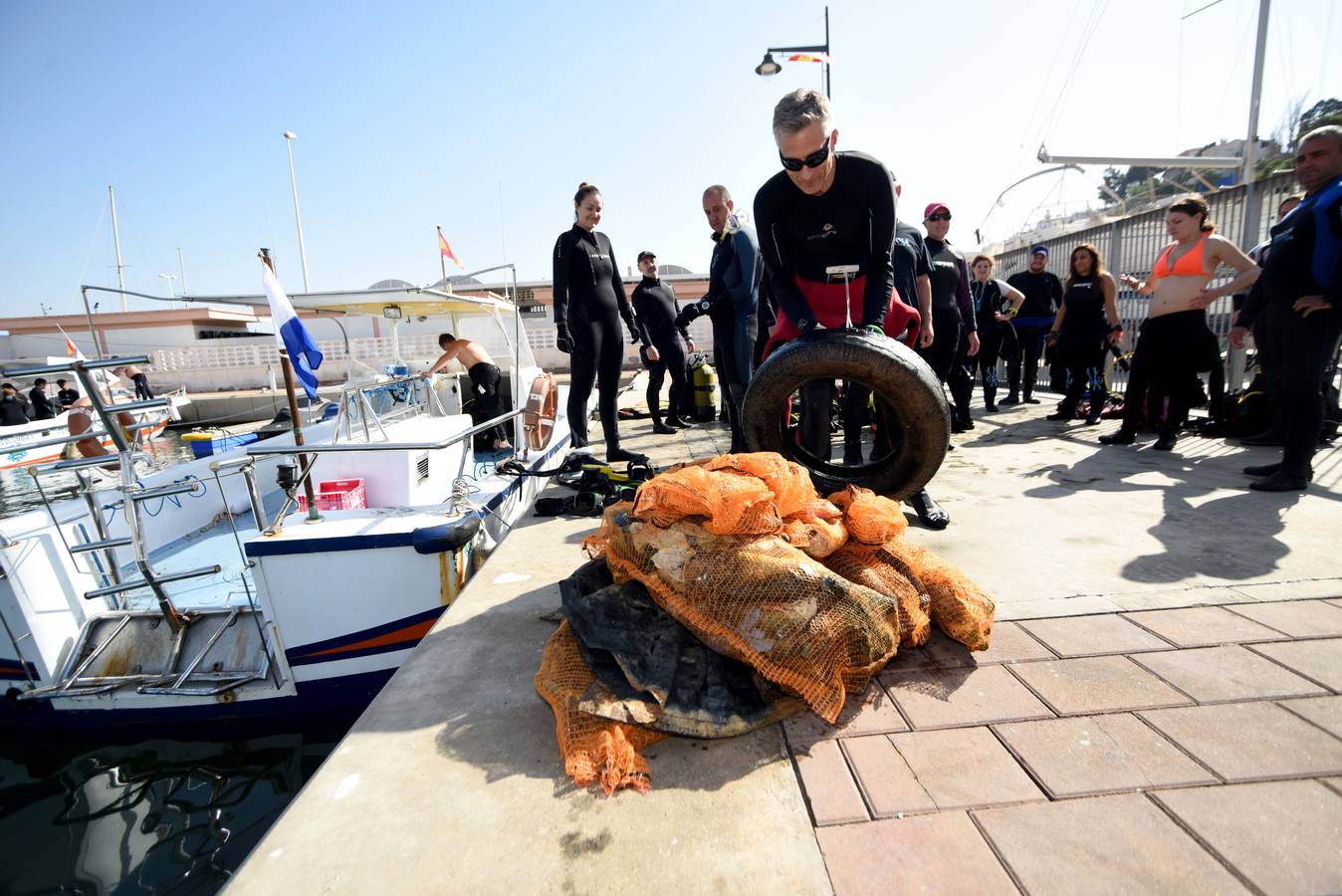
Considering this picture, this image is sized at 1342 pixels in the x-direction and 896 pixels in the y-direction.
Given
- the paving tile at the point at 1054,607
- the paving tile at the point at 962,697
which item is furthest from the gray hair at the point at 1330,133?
the paving tile at the point at 962,697

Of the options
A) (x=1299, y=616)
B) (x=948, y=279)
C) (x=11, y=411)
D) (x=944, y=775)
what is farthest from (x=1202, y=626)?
(x=11, y=411)

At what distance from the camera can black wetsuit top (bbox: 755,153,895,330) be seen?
277 cm

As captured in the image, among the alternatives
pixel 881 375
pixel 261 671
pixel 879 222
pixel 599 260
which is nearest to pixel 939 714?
pixel 881 375

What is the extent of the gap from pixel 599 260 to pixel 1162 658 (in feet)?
13.8

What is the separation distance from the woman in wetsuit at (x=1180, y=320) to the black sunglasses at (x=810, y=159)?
341 cm

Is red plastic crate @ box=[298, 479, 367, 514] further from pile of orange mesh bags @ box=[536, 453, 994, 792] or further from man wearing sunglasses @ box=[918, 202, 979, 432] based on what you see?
man wearing sunglasses @ box=[918, 202, 979, 432]

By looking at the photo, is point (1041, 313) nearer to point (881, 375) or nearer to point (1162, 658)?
point (881, 375)

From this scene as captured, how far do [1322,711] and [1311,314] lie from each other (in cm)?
310

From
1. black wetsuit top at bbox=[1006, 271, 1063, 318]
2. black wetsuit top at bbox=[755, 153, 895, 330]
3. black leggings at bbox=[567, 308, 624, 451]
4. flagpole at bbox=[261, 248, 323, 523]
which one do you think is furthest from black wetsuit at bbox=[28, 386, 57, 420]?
black wetsuit top at bbox=[1006, 271, 1063, 318]

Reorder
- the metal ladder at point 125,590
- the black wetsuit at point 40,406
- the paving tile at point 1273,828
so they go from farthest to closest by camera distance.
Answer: the black wetsuit at point 40,406 < the metal ladder at point 125,590 < the paving tile at point 1273,828

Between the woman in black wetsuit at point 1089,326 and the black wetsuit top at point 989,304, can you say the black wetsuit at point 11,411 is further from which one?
the woman in black wetsuit at point 1089,326

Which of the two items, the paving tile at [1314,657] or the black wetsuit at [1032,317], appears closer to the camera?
the paving tile at [1314,657]

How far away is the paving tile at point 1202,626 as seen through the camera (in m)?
1.90

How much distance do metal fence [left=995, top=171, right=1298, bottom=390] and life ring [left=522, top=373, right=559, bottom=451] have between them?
6.38 metres
